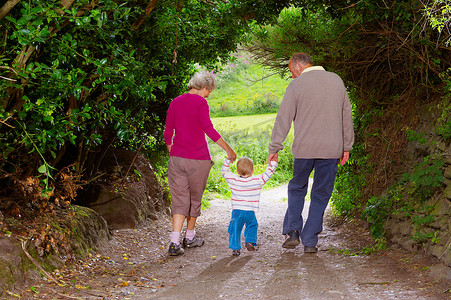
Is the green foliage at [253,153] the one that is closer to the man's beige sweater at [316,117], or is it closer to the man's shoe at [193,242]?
the man's shoe at [193,242]

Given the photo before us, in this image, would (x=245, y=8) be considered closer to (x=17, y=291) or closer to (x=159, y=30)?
(x=159, y=30)

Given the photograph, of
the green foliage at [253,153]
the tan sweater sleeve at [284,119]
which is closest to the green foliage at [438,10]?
the tan sweater sleeve at [284,119]

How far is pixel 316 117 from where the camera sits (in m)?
5.35

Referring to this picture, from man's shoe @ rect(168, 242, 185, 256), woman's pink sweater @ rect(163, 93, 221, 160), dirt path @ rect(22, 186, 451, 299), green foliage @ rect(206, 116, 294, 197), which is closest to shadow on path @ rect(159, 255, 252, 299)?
dirt path @ rect(22, 186, 451, 299)

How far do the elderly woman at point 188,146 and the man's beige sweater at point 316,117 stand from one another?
2.82 feet

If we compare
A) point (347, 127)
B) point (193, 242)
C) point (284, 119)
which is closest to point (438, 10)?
point (347, 127)

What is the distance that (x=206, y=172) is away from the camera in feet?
19.6

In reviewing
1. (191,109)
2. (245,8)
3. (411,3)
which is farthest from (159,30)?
(411,3)

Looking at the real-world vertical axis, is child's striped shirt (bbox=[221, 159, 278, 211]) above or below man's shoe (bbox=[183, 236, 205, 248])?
above

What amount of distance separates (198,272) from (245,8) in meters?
4.04

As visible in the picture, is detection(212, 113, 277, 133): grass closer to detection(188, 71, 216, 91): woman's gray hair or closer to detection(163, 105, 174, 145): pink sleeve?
detection(163, 105, 174, 145): pink sleeve

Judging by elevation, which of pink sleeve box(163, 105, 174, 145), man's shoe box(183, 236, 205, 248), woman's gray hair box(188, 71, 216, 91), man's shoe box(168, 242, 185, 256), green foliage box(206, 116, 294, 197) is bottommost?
green foliage box(206, 116, 294, 197)

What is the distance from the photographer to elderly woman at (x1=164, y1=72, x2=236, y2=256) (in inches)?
230

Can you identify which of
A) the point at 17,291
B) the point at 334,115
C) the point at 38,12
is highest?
the point at 38,12
